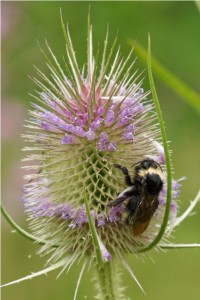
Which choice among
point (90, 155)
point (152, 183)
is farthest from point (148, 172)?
point (90, 155)

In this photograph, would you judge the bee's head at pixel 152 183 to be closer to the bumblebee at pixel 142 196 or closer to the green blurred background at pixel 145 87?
the bumblebee at pixel 142 196

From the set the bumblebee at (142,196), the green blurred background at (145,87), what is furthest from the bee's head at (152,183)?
the green blurred background at (145,87)

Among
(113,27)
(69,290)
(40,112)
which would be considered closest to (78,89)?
(40,112)

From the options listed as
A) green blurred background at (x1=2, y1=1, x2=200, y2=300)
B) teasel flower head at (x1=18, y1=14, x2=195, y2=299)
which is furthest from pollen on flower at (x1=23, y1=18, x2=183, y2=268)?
green blurred background at (x1=2, y1=1, x2=200, y2=300)

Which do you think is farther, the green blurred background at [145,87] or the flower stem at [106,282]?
the green blurred background at [145,87]

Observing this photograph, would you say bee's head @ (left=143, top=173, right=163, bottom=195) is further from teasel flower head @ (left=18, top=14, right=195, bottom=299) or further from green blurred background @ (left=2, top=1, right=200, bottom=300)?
green blurred background @ (left=2, top=1, right=200, bottom=300)

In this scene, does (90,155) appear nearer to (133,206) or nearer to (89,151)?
(89,151)
